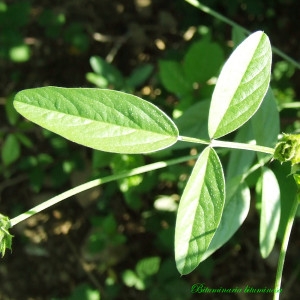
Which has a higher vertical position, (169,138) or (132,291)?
(169,138)

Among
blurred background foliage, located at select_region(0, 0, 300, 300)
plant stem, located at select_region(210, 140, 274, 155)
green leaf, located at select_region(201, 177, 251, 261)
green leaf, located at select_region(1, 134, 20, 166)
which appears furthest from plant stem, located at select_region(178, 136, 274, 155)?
green leaf, located at select_region(1, 134, 20, 166)

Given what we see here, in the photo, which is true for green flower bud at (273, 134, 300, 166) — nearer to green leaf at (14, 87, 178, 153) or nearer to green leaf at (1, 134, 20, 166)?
green leaf at (14, 87, 178, 153)

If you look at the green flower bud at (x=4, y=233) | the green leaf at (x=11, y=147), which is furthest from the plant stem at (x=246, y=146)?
the green leaf at (x=11, y=147)

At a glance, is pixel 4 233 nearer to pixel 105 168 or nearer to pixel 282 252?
pixel 282 252

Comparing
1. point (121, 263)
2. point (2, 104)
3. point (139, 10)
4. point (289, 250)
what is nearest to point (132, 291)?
point (121, 263)

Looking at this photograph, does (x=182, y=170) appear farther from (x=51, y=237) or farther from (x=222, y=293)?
(x=51, y=237)

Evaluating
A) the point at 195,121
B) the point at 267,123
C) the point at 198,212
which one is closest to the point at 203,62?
the point at 195,121

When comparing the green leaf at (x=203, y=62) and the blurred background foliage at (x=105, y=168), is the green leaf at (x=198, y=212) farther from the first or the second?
the blurred background foliage at (x=105, y=168)
